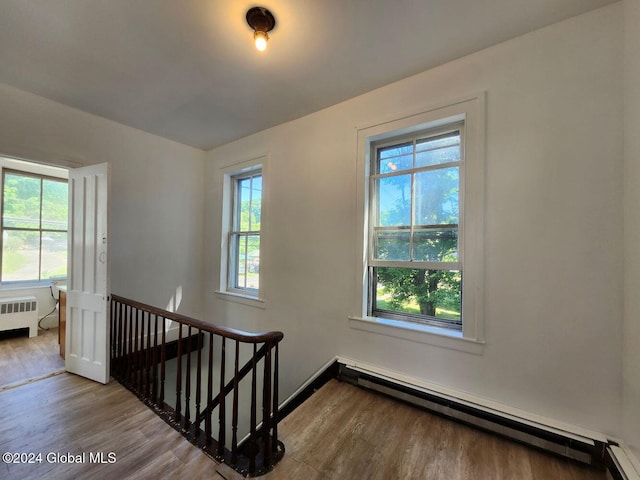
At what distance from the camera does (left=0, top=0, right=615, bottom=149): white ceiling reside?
157 centimetres

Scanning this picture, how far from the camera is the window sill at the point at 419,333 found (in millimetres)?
1898

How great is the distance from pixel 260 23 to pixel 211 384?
7.60ft

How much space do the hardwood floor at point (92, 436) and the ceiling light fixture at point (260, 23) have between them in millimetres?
2587

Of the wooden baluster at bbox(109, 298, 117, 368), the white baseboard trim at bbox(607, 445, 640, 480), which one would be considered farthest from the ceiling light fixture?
the white baseboard trim at bbox(607, 445, 640, 480)

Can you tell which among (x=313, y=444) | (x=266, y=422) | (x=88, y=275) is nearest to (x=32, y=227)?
(x=88, y=275)

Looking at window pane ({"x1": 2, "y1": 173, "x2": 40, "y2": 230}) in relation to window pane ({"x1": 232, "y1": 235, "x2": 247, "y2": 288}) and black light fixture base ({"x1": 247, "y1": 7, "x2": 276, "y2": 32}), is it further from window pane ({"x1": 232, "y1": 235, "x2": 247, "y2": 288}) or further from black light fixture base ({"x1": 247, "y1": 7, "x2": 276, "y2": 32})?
black light fixture base ({"x1": 247, "y1": 7, "x2": 276, "y2": 32})

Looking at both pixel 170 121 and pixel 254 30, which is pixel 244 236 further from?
pixel 254 30

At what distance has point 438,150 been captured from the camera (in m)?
2.18

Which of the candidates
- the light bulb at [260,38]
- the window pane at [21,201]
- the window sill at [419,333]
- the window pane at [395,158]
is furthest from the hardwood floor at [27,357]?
the window pane at [395,158]

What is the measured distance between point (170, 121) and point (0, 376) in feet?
10.2

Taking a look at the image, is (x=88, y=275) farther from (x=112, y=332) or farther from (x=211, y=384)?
(x=211, y=384)

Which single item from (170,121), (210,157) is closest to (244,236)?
Answer: (210,157)

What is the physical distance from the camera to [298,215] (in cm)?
287

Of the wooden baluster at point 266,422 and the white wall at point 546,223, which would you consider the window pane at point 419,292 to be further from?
the wooden baluster at point 266,422
